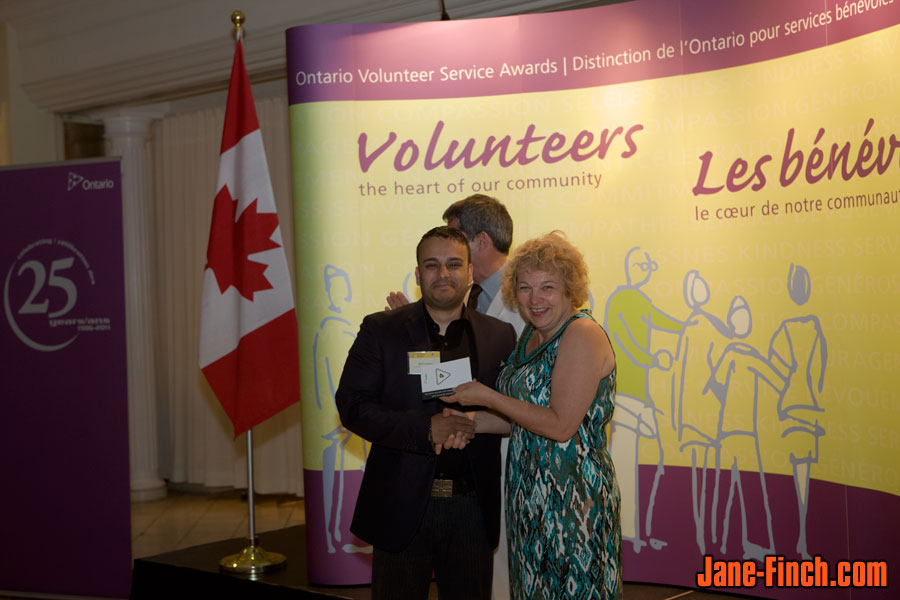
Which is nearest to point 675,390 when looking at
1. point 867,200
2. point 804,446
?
point 804,446

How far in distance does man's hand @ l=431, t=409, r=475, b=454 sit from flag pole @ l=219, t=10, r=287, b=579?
75.3 inches

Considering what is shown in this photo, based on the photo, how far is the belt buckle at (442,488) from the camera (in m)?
2.43

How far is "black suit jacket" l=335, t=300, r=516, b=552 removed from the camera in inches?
93.5

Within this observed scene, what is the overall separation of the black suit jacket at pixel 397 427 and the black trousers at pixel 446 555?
44mm

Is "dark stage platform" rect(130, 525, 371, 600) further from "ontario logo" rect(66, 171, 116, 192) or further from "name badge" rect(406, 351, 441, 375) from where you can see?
"ontario logo" rect(66, 171, 116, 192)

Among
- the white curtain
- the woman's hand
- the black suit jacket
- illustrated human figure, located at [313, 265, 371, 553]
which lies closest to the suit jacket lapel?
the black suit jacket

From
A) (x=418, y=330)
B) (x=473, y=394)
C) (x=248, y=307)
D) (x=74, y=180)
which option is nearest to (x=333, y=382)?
(x=248, y=307)

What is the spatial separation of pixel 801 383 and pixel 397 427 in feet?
6.17

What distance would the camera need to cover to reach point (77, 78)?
6.37 m

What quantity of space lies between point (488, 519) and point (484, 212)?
1.32m

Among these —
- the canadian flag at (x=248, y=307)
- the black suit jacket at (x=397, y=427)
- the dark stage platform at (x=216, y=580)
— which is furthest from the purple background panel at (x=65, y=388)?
the black suit jacket at (x=397, y=427)

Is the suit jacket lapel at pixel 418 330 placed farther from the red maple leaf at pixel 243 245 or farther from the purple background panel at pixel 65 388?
the purple background panel at pixel 65 388

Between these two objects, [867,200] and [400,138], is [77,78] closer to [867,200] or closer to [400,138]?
[400,138]

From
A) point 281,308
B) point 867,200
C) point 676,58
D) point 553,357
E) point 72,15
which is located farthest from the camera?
point 72,15
